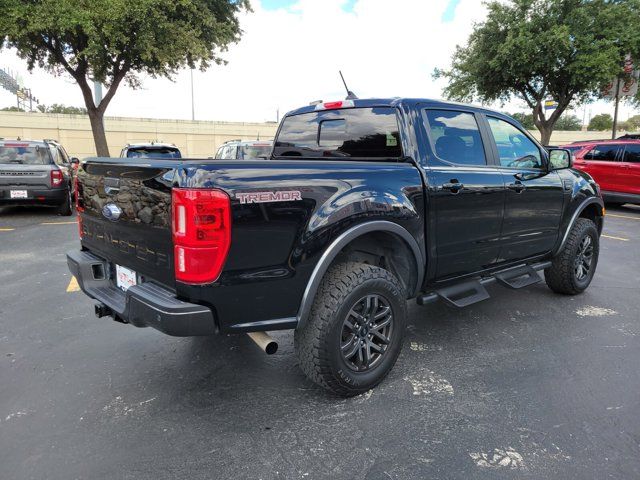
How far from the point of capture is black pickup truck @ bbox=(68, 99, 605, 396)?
7.64ft

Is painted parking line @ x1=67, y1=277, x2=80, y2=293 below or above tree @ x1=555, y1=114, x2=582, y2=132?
below

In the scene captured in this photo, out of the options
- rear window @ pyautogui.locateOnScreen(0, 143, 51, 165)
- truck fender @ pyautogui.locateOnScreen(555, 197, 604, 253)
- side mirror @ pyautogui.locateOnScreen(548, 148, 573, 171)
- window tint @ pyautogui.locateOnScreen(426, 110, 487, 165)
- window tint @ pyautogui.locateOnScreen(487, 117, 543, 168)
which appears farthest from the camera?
rear window @ pyautogui.locateOnScreen(0, 143, 51, 165)

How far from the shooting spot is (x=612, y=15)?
16969 mm

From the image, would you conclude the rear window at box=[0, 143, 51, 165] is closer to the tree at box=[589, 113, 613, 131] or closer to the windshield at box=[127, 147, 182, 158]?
the windshield at box=[127, 147, 182, 158]

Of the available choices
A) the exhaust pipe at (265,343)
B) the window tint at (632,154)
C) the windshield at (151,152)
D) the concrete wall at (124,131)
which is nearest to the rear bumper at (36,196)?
the windshield at (151,152)

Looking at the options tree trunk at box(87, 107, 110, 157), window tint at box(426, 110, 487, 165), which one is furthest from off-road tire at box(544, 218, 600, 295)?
tree trunk at box(87, 107, 110, 157)

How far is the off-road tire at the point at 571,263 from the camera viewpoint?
4.72 m

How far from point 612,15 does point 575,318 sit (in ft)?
57.6

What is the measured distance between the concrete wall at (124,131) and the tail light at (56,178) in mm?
23363

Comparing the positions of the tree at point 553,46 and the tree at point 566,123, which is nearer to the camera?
the tree at point 553,46

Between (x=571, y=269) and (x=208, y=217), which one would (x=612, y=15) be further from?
(x=208, y=217)

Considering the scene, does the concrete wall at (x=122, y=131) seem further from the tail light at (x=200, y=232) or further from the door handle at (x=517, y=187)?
the tail light at (x=200, y=232)

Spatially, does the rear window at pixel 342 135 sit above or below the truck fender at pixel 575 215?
above

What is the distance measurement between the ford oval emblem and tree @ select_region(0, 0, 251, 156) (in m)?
13.4
